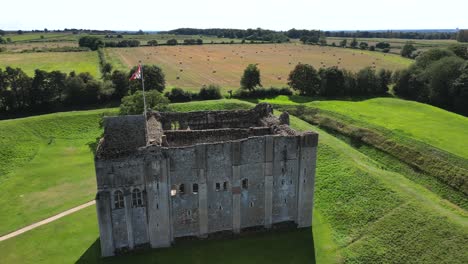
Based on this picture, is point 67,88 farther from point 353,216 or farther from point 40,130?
point 353,216

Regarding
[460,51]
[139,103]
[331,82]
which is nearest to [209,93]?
[139,103]

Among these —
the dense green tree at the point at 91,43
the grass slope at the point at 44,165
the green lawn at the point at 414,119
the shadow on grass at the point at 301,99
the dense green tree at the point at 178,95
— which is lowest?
the grass slope at the point at 44,165

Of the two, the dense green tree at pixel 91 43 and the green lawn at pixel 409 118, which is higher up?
the dense green tree at pixel 91 43

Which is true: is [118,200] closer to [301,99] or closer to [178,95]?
[178,95]

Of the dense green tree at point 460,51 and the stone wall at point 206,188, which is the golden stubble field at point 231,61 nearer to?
the dense green tree at point 460,51

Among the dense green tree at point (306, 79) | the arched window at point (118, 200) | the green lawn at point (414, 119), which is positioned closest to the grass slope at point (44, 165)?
the arched window at point (118, 200)

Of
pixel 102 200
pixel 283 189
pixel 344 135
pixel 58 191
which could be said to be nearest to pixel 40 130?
pixel 58 191

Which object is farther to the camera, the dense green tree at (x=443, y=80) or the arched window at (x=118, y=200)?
the dense green tree at (x=443, y=80)

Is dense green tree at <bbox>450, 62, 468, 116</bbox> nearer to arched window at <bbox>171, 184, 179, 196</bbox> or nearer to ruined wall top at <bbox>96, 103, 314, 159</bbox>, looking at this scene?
ruined wall top at <bbox>96, 103, 314, 159</bbox>
